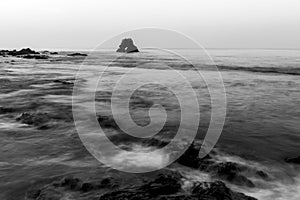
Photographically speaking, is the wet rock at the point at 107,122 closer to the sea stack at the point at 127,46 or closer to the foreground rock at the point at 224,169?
the foreground rock at the point at 224,169

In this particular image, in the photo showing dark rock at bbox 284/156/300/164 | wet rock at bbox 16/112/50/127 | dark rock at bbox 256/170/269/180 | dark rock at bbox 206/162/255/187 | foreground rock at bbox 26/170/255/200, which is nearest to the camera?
foreground rock at bbox 26/170/255/200

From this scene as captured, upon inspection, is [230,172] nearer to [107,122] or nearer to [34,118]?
[107,122]

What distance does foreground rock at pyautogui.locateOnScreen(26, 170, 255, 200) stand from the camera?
5410 mm

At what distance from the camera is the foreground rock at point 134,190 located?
541 cm

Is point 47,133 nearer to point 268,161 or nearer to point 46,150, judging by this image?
point 46,150

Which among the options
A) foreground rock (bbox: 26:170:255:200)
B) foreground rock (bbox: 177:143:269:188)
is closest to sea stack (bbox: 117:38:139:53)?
foreground rock (bbox: 177:143:269:188)

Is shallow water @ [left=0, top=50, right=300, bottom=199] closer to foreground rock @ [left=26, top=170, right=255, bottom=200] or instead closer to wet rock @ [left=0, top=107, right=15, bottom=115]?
wet rock @ [left=0, top=107, right=15, bottom=115]

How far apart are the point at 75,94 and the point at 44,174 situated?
1313 cm

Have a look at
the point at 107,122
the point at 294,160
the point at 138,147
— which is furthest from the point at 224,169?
the point at 107,122

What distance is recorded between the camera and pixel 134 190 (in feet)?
19.0

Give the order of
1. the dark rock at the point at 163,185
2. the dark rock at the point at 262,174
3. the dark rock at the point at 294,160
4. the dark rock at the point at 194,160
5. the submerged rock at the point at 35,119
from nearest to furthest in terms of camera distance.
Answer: the dark rock at the point at 163,185, the dark rock at the point at 262,174, the dark rock at the point at 194,160, the dark rock at the point at 294,160, the submerged rock at the point at 35,119

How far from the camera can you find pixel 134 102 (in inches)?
674

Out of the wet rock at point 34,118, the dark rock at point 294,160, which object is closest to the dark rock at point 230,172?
the dark rock at point 294,160

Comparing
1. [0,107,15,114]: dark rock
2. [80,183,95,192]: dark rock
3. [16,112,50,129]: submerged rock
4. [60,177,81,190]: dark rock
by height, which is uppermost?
[0,107,15,114]: dark rock
